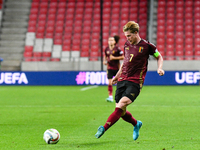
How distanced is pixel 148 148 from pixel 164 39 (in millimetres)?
20537

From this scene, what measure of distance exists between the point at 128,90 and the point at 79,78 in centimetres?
1515

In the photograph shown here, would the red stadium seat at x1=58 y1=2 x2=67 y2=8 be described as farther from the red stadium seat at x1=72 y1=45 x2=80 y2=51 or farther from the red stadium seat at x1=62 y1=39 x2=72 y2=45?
the red stadium seat at x1=72 y1=45 x2=80 y2=51

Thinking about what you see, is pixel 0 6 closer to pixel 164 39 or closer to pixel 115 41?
pixel 164 39

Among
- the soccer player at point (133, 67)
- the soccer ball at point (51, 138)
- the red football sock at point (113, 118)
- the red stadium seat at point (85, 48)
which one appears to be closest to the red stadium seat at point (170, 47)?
the red stadium seat at point (85, 48)

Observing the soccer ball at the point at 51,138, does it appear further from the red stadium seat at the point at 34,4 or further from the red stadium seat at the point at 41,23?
the red stadium seat at the point at 34,4

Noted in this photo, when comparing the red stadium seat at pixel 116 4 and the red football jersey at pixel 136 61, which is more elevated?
the red stadium seat at pixel 116 4

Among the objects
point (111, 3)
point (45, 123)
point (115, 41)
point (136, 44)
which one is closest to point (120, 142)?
point (136, 44)

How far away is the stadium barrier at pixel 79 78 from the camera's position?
19609mm

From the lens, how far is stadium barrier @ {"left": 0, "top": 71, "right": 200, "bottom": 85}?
64.3 ft

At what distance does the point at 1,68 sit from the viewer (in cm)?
2312

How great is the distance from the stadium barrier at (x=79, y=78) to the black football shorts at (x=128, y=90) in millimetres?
14513

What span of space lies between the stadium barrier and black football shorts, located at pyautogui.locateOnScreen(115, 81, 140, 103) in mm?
14513

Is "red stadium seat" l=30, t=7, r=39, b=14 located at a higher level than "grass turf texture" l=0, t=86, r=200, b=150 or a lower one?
higher

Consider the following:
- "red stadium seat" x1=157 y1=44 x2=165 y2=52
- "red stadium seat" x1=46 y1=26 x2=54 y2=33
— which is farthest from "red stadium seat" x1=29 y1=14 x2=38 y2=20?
"red stadium seat" x1=157 y1=44 x2=165 y2=52
